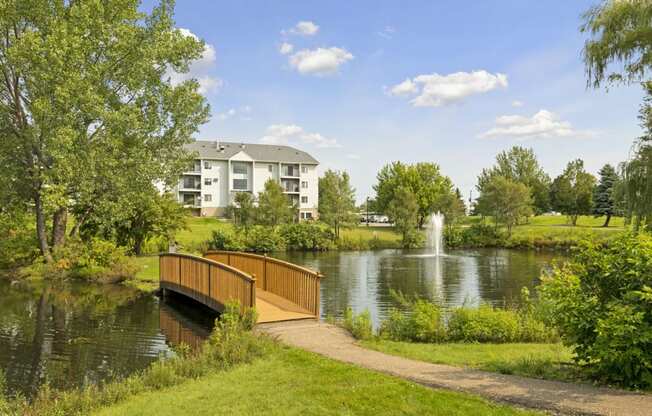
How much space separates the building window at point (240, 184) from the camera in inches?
2832

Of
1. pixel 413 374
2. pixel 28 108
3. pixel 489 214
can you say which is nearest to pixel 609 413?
pixel 413 374

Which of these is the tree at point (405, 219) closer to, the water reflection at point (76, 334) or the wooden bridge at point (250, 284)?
the wooden bridge at point (250, 284)

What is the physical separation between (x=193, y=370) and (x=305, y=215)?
6798cm

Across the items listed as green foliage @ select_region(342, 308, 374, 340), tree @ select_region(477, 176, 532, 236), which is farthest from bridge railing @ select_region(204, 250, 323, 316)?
tree @ select_region(477, 176, 532, 236)

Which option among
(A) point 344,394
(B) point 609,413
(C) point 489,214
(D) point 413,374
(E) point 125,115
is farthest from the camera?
(C) point 489,214

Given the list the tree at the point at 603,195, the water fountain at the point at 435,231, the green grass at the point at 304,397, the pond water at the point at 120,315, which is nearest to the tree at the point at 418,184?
the water fountain at the point at 435,231

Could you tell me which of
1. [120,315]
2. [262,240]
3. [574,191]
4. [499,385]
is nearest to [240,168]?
[262,240]

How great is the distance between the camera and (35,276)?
22.1 meters

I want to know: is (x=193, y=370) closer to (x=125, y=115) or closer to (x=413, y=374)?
(x=413, y=374)

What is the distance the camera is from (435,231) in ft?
178

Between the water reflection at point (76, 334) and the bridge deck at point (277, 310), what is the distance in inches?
69.2

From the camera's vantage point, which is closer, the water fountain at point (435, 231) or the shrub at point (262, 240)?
the shrub at point (262, 240)

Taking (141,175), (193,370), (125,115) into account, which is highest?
(125,115)

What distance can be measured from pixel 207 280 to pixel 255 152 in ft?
202
